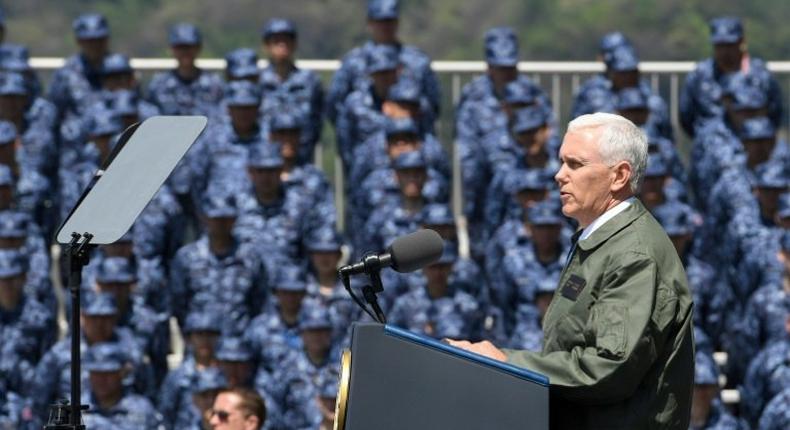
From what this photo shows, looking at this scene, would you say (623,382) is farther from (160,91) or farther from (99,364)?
(160,91)

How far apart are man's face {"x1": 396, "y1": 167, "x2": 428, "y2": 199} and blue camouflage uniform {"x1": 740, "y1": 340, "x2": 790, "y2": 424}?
1.93 metres

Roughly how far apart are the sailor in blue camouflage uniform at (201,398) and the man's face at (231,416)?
129 cm

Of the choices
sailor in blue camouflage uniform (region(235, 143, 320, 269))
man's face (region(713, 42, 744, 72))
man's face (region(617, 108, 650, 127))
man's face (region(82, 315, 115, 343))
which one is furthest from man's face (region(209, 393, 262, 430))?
man's face (region(713, 42, 744, 72))

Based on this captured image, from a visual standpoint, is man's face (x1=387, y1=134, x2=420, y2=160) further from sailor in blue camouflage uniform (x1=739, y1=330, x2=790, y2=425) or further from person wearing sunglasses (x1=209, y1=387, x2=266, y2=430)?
person wearing sunglasses (x1=209, y1=387, x2=266, y2=430)

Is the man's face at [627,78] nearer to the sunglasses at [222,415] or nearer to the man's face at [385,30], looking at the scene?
the man's face at [385,30]

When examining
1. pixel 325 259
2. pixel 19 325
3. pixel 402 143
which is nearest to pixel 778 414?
pixel 325 259

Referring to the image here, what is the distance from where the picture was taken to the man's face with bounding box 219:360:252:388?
8742 mm

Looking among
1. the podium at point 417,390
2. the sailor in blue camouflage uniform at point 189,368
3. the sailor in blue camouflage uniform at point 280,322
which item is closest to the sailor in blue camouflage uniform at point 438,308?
the sailor in blue camouflage uniform at point 280,322

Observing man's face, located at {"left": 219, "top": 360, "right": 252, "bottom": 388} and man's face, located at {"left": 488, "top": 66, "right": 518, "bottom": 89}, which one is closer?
man's face, located at {"left": 219, "top": 360, "right": 252, "bottom": 388}

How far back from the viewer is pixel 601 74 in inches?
410

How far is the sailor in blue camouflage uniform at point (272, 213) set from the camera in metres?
9.45

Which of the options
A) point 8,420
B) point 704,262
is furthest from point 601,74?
point 8,420

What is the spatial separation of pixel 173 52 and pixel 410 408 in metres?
6.89

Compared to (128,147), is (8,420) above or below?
below
